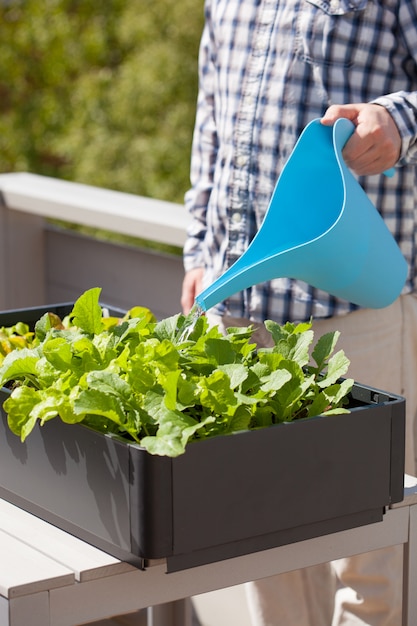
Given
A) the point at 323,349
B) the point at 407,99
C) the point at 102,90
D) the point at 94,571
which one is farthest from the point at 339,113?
the point at 102,90

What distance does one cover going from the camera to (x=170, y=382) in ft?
3.92

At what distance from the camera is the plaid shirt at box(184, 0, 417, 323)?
6.15 feet

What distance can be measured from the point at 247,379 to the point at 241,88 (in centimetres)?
83

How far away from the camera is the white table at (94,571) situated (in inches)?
46.6

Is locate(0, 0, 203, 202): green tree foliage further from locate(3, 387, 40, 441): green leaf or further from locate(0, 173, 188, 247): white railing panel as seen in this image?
locate(3, 387, 40, 441): green leaf

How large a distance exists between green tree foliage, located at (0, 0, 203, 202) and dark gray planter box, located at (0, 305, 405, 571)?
381 inches

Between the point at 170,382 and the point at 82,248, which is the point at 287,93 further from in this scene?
the point at 82,248

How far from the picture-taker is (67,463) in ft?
4.15

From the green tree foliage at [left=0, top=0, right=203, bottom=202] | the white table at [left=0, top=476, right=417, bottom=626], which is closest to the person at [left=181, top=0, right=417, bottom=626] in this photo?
the white table at [left=0, top=476, right=417, bottom=626]

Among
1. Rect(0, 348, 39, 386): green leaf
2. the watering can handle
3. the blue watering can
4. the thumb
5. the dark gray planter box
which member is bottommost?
the dark gray planter box

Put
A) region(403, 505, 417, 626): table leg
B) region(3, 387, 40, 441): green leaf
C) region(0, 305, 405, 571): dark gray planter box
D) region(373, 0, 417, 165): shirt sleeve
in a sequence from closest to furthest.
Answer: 1. region(0, 305, 405, 571): dark gray planter box
2. region(3, 387, 40, 441): green leaf
3. region(403, 505, 417, 626): table leg
4. region(373, 0, 417, 165): shirt sleeve

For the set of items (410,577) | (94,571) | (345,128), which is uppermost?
(345,128)

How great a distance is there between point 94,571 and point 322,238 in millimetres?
500

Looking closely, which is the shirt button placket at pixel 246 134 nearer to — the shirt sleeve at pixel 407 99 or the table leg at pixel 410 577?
the shirt sleeve at pixel 407 99
